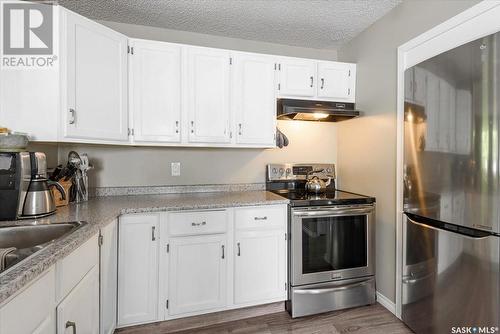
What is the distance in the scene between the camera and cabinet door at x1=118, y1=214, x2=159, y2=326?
69.7 inches

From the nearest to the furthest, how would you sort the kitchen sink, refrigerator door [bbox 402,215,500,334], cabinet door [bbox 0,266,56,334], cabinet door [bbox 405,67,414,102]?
cabinet door [bbox 0,266,56,334] → the kitchen sink → refrigerator door [bbox 402,215,500,334] → cabinet door [bbox 405,67,414,102]

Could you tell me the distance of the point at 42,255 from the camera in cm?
87

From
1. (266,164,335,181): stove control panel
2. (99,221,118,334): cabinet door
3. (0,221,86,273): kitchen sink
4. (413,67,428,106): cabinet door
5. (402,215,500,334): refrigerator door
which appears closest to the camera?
(0,221,86,273): kitchen sink

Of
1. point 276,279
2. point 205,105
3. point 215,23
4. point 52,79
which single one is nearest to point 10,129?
point 52,79

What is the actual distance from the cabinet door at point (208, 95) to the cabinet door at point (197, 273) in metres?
0.86

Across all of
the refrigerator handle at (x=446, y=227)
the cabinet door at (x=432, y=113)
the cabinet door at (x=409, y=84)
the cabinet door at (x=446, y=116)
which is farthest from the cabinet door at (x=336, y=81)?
the refrigerator handle at (x=446, y=227)

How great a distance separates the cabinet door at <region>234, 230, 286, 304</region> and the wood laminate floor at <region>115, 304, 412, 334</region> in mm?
161

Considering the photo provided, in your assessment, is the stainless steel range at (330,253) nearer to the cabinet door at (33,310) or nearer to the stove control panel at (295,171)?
the stove control panel at (295,171)

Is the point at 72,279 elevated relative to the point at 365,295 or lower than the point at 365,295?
elevated

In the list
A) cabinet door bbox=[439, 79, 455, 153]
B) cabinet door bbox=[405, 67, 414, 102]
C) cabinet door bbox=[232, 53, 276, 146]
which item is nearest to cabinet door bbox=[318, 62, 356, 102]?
cabinet door bbox=[232, 53, 276, 146]

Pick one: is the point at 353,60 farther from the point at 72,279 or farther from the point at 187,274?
the point at 72,279

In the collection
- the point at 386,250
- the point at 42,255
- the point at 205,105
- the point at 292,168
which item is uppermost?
the point at 205,105

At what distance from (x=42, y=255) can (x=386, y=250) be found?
2.33m

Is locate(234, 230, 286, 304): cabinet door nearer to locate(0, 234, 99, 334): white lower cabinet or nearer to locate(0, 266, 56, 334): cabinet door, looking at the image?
locate(0, 234, 99, 334): white lower cabinet
